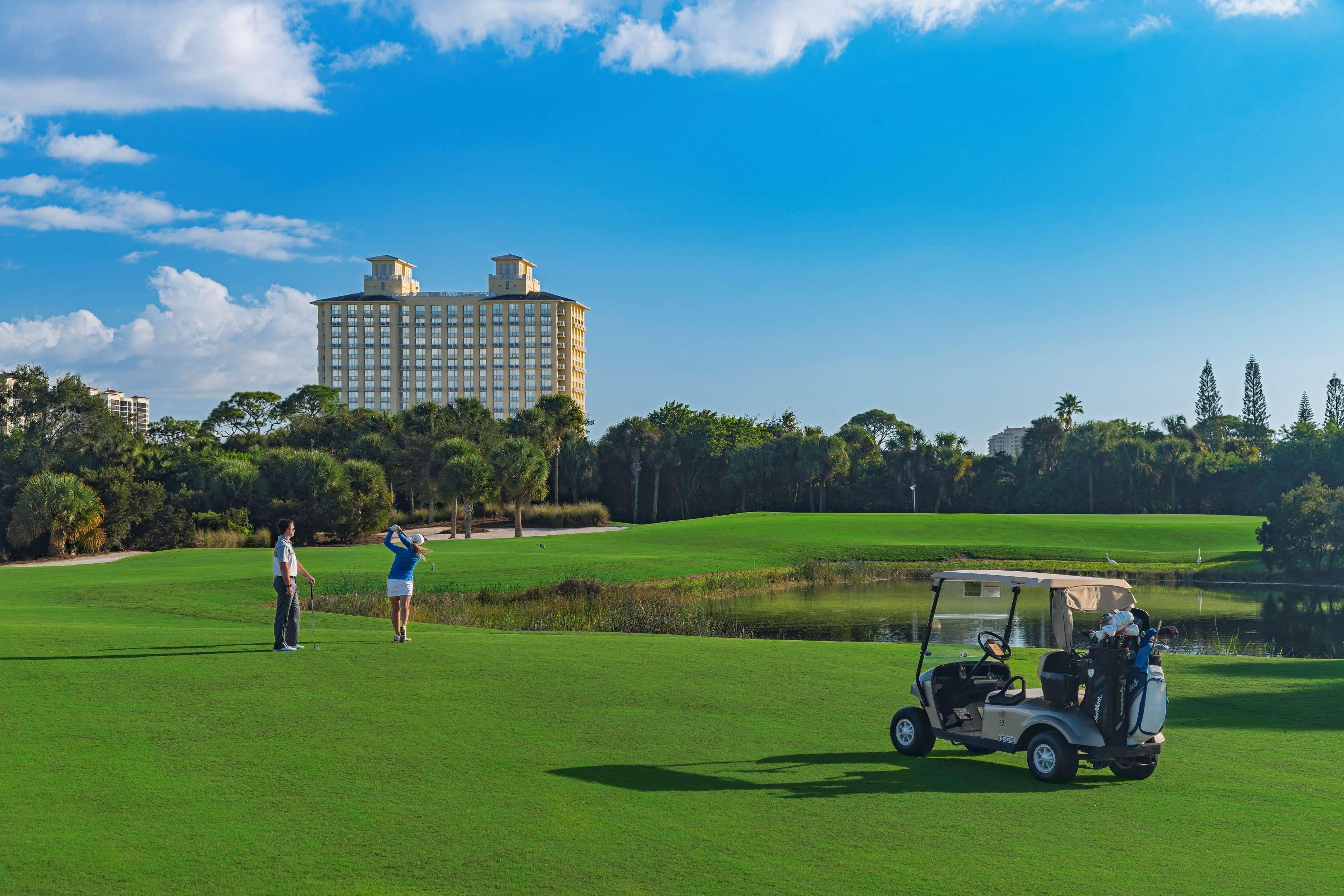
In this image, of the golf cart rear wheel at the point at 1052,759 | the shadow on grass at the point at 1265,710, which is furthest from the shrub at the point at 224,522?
the golf cart rear wheel at the point at 1052,759

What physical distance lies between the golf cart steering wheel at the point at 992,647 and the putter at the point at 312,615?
894 centimetres

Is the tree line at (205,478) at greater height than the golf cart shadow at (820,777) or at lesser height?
greater

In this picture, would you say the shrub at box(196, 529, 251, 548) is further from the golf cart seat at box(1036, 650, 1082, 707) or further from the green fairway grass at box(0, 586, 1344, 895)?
the golf cart seat at box(1036, 650, 1082, 707)

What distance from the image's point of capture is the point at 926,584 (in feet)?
150

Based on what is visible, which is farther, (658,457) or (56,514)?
(658,457)

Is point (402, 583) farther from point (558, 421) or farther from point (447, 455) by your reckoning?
point (558, 421)

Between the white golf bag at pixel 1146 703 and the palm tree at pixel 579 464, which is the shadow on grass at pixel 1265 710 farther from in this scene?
the palm tree at pixel 579 464

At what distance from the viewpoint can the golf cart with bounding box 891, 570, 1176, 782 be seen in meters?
8.84

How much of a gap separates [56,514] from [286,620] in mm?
41984

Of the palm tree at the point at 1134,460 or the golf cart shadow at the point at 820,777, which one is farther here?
the palm tree at the point at 1134,460

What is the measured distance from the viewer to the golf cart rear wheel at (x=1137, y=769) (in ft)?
30.3

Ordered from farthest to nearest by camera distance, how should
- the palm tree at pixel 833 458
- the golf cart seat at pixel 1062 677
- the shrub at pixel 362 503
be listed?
the palm tree at pixel 833 458 < the shrub at pixel 362 503 < the golf cart seat at pixel 1062 677

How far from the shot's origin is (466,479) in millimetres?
65500

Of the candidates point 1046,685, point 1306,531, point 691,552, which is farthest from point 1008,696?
point 691,552
